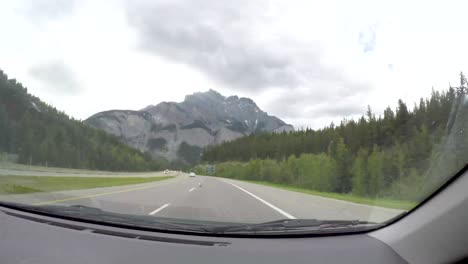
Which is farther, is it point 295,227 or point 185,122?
point 185,122

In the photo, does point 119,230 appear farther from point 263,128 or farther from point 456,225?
point 263,128

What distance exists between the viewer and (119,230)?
3.43 metres

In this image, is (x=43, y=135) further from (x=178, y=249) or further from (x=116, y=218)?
(x=178, y=249)

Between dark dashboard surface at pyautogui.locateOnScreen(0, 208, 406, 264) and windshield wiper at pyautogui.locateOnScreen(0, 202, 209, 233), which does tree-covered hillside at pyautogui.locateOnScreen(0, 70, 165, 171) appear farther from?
dark dashboard surface at pyautogui.locateOnScreen(0, 208, 406, 264)

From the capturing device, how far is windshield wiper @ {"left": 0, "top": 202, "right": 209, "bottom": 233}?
3.44 m

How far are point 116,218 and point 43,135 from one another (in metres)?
7.84

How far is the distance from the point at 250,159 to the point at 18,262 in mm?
83007

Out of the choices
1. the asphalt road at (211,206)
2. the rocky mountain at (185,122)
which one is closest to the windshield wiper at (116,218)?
the asphalt road at (211,206)

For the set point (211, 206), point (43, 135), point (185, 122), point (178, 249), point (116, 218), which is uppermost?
point (185, 122)

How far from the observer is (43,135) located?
10.3 meters

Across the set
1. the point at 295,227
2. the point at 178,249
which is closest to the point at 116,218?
the point at 178,249

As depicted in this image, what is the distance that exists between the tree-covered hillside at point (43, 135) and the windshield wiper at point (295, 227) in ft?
14.3

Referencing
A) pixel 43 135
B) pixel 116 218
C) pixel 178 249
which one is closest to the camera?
pixel 178 249

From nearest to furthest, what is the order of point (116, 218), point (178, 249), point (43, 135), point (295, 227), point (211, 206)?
1. point (178, 249)
2. point (295, 227)
3. point (116, 218)
4. point (211, 206)
5. point (43, 135)
